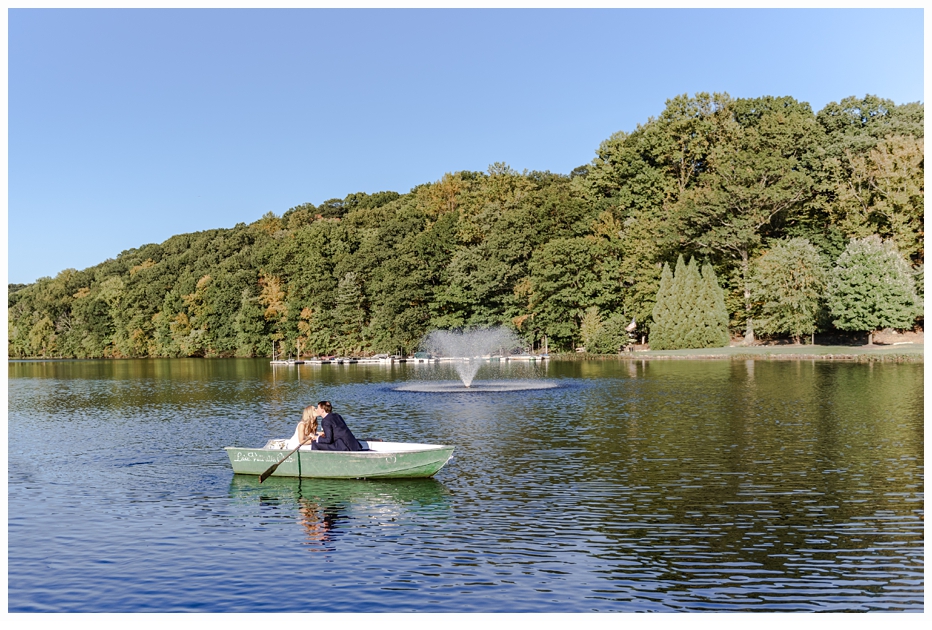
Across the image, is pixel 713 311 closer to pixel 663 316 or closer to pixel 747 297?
pixel 747 297

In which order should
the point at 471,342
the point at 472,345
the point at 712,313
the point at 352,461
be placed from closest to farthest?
the point at 352,461, the point at 712,313, the point at 471,342, the point at 472,345

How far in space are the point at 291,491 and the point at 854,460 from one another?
45.2 ft

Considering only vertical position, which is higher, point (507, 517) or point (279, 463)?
point (279, 463)

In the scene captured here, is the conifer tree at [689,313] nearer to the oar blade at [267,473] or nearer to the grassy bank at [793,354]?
the grassy bank at [793,354]

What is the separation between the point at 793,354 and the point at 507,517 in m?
57.3

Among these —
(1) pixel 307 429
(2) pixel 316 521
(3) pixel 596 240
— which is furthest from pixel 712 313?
(2) pixel 316 521

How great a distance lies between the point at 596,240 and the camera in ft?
298

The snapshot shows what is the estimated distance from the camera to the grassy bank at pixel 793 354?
2466 inches

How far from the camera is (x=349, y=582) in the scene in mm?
13367

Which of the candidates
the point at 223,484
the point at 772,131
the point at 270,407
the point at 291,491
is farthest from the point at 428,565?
the point at 772,131

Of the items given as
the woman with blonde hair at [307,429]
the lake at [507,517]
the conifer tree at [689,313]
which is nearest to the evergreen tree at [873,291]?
the conifer tree at [689,313]

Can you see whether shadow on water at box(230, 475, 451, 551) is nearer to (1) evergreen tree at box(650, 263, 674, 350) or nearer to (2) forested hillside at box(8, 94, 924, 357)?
(2) forested hillside at box(8, 94, 924, 357)

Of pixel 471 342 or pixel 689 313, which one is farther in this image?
pixel 471 342

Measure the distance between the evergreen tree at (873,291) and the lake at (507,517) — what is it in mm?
35595
